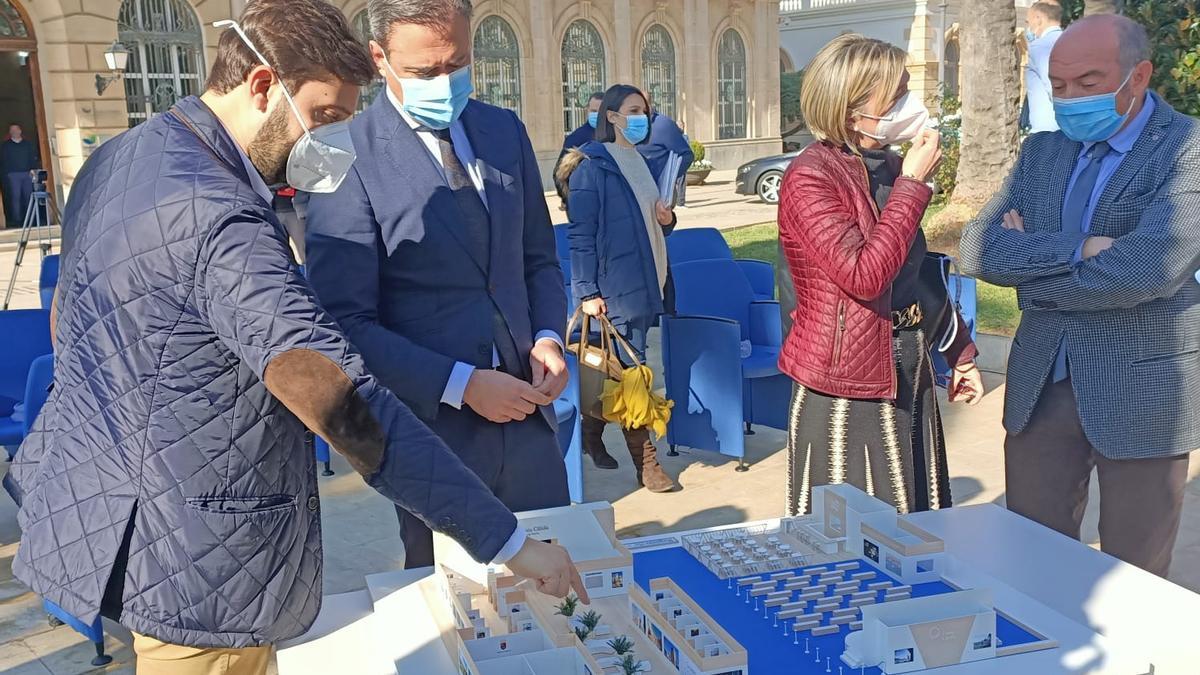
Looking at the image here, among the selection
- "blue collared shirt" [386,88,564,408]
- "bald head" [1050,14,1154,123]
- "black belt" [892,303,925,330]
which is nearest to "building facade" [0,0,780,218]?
"blue collared shirt" [386,88,564,408]

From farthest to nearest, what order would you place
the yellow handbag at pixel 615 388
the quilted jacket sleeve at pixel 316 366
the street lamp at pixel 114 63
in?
the street lamp at pixel 114 63, the yellow handbag at pixel 615 388, the quilted jacket sleeve at pixel 316 366

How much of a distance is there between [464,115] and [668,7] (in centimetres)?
2992

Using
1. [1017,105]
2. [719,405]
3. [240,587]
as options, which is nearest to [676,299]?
[719,405]

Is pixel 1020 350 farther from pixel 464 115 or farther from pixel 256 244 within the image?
pixel 256 244

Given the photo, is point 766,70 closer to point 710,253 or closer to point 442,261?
point 710,253

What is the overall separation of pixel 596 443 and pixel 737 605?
383 centimetres

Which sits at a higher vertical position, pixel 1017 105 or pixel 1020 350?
pixel 1017 105

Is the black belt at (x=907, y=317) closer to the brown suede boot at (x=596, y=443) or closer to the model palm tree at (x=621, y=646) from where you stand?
the model palm tree at (x=621, y=646)

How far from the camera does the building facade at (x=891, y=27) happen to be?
125 feet

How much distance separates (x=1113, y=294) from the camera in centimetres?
292

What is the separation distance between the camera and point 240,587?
1.88 m

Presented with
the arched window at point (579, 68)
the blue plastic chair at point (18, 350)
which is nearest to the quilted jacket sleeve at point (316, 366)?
the blue plastic chair at point (18, 350)

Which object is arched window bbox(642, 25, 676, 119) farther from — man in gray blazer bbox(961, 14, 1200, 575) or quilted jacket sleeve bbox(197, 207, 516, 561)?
quilted jacket sleeve bbox(197, 207, 516, 561)

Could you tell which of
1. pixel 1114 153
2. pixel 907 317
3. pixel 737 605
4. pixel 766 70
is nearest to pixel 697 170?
pixel 766 70
